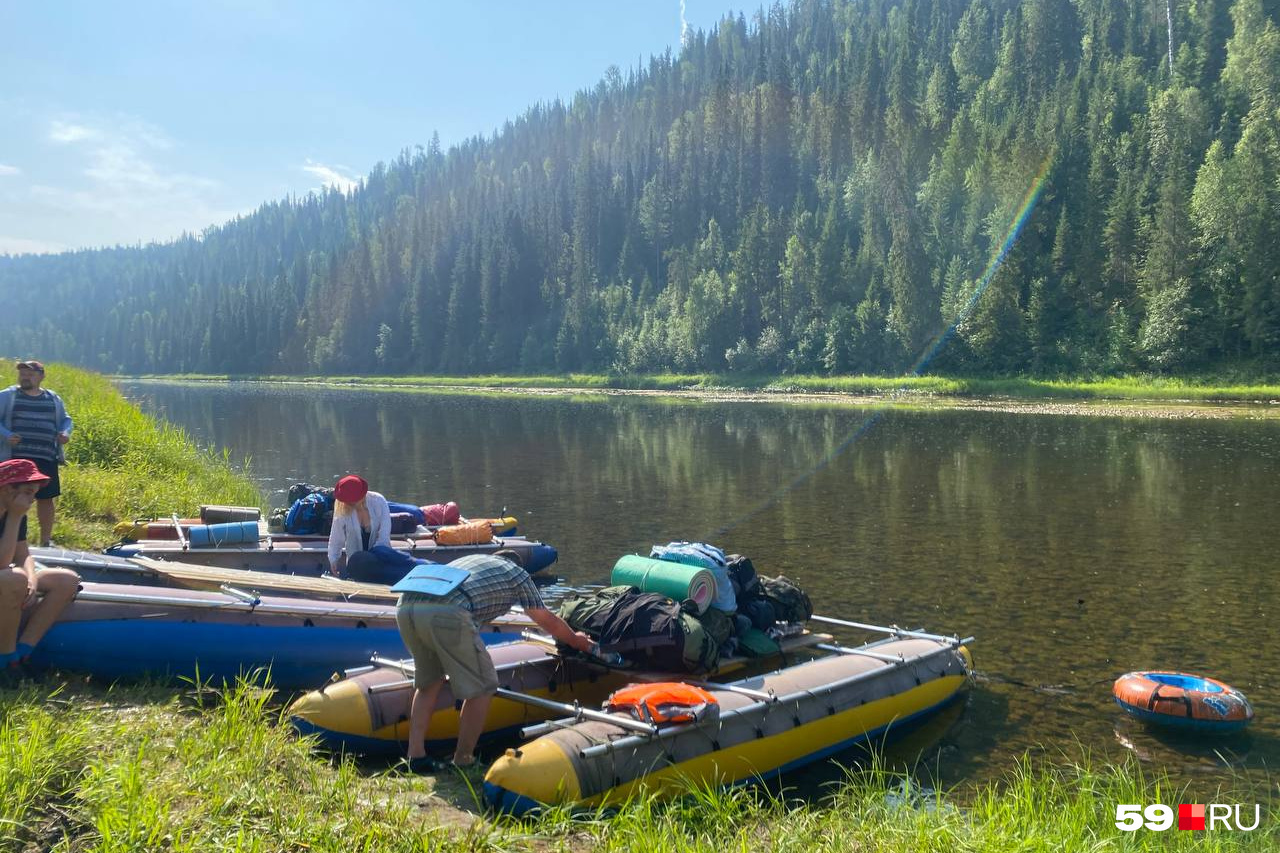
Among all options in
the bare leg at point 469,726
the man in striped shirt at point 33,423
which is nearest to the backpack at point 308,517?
the man in striped shirt at point 33,423

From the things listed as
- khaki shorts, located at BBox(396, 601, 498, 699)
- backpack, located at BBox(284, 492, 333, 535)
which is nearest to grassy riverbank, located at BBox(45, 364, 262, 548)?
backpack, located at BBox(284, 492, 333, 535)

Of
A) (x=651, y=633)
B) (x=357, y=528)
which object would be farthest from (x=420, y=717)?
(x=357, y=528)

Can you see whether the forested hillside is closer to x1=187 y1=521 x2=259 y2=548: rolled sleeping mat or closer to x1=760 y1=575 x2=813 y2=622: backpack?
x1=760 y1=575 x2=813 y2=622: backpack

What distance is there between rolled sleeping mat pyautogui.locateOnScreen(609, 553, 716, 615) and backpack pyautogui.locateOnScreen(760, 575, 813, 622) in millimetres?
1143

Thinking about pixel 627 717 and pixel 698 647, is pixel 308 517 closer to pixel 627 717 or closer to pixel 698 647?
pixel 698 647

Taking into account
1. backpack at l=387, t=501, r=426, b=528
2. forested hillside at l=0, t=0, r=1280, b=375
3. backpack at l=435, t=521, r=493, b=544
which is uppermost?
forested hillside at l=0, t=0, r=1280, b=375

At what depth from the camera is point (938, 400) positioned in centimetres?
5750

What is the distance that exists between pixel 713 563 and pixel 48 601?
616 cm

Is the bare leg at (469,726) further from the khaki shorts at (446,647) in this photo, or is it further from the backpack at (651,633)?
the backpack at (651,633)

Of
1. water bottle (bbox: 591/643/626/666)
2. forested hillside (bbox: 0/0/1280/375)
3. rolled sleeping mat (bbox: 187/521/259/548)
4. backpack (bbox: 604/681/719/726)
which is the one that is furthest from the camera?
forested hillside (bbox: 0/0/1280/375)

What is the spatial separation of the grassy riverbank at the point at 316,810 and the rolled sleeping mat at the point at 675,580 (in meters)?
2.50

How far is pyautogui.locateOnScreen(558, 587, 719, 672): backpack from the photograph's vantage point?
8547 millimetres

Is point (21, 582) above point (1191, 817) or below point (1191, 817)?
above

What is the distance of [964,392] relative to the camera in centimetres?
5909
